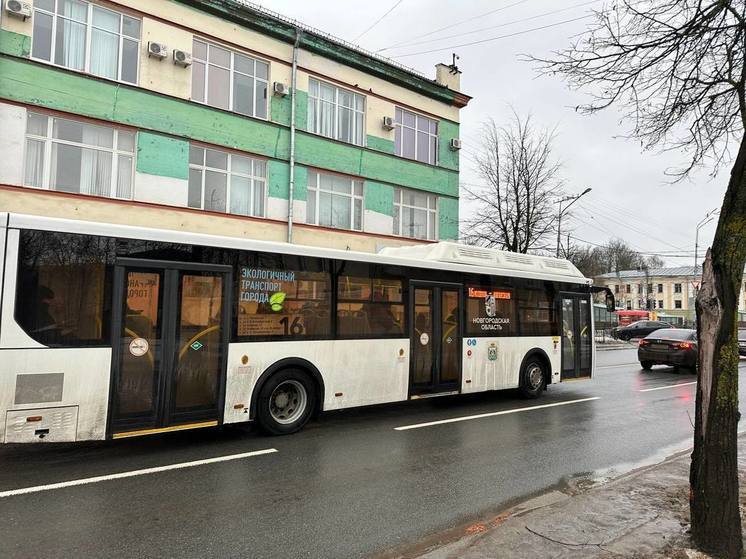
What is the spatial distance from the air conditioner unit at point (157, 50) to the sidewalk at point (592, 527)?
15.1m

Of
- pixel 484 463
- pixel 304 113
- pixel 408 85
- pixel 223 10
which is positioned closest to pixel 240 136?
pixel 304 113

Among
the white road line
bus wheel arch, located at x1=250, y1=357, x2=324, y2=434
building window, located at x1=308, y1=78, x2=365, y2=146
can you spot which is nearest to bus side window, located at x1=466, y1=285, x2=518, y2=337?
bus wheel arch, located at x1=250, y1=357, x2=324, y2=434

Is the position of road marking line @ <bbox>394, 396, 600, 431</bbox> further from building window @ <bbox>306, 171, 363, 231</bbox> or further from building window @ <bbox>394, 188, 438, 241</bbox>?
building window @ <bbox>394, 188, 438, 241</bbox>

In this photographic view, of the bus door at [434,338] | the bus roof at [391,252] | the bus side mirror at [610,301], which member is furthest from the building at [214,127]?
the bus side mirror at [610,301]

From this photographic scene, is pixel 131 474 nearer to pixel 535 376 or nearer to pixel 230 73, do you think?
pixel 535 376

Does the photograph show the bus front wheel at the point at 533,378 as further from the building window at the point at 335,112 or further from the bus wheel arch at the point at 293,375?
the building window at the point at 335,112

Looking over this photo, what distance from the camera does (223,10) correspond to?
1617cm

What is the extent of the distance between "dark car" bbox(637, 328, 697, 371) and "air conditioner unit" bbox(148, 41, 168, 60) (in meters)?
18.1

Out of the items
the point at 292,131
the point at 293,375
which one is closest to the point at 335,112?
the point at 292,131

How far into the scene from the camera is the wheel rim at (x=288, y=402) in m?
7.59

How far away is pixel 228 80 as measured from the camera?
54.3 feet

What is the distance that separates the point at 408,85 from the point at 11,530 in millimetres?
20115

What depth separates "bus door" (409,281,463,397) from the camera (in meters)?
9.13

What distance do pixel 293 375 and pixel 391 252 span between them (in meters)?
4.04
